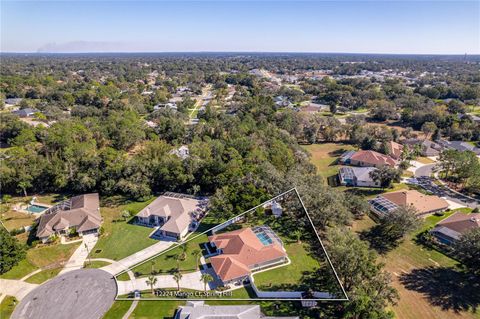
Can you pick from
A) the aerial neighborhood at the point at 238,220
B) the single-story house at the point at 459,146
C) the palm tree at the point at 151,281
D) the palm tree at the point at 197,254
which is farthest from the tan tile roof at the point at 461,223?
the single-story house at the point at 459,146

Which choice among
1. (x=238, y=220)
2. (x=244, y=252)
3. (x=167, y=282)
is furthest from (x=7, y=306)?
(x=238, y=220)

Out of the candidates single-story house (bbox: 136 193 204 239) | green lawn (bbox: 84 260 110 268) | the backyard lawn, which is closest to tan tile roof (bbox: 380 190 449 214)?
the backyard lawn

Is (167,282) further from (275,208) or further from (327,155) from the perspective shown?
(327,155)

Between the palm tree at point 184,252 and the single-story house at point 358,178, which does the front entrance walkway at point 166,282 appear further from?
the single-story house at point 358,178

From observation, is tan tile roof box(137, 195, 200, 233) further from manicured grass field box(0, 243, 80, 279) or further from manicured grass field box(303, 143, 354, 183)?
manicured grass field box(303, 143, 354, 183)

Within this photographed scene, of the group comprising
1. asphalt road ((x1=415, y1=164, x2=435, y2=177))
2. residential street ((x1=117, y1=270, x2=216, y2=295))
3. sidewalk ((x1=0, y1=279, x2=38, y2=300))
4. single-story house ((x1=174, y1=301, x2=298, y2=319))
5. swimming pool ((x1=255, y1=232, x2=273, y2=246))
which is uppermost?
swimming pool ((x1=255, y1=232, x2=273, y2=246))

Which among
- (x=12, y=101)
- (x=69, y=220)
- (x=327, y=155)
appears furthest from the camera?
(x=12, y=101)
